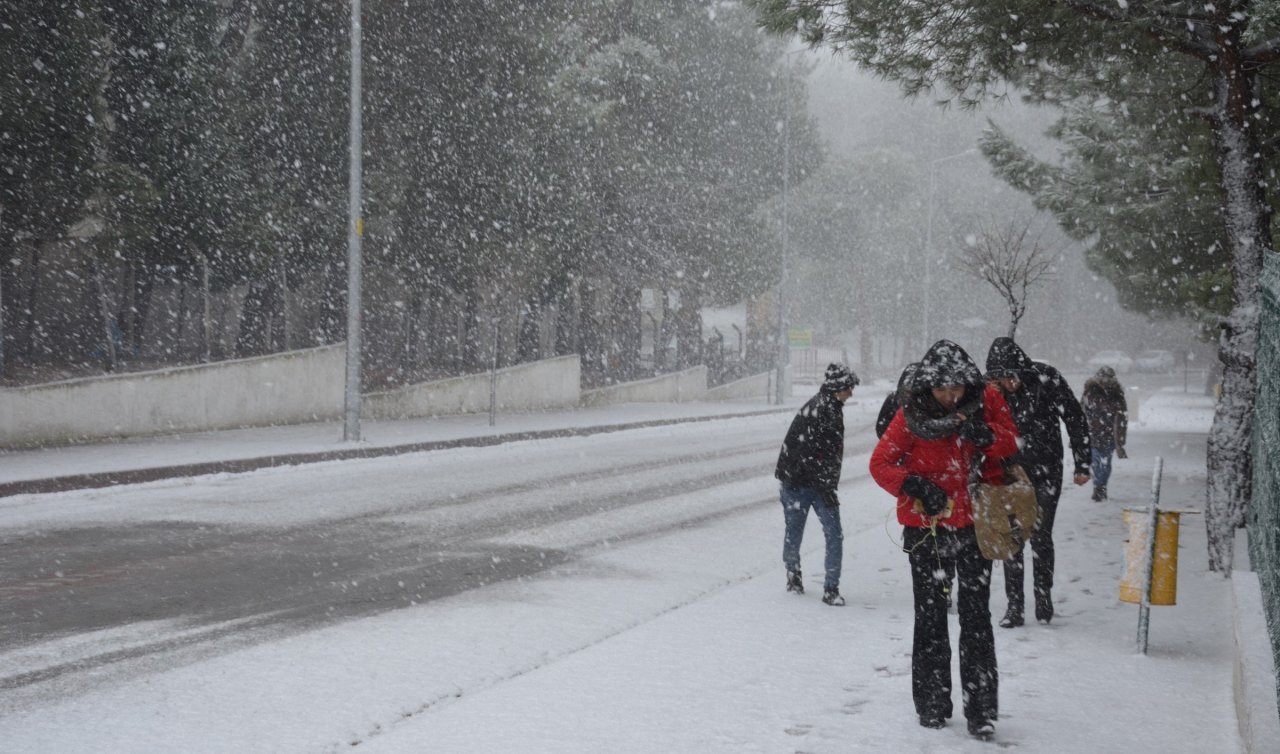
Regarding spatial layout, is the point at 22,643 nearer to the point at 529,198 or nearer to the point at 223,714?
the point at 223,714

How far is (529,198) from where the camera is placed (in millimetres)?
26203

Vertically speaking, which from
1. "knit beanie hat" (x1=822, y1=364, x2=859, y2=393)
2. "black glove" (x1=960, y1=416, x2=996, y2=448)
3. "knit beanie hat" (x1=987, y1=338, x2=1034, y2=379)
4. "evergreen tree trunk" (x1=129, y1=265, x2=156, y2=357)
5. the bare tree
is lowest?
"black glove" (x1=960, y1=416, x2=996, y2=448)

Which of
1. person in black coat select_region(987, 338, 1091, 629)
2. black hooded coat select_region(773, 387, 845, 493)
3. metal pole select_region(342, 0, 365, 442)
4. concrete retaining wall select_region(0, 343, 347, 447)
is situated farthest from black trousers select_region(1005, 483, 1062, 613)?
concrete retaining wall select_region(0, 343, 347, 447)

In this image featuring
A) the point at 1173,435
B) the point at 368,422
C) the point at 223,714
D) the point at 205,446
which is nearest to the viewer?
the point at 223,714

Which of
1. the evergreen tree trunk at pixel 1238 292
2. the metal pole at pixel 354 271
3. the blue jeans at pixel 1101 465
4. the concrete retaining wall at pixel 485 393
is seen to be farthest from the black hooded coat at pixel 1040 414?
the concrete retaining wall at pixel 485 393

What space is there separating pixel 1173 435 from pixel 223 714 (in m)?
25.0

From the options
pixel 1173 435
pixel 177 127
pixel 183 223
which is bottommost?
pixel 1173 435

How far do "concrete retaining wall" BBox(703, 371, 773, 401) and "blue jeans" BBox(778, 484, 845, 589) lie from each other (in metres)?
28.8

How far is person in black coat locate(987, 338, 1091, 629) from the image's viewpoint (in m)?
7.21

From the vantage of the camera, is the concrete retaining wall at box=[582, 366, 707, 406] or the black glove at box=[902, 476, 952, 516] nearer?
the black glove at box=[902, 476, 952, 516]

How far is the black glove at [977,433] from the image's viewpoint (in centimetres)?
517

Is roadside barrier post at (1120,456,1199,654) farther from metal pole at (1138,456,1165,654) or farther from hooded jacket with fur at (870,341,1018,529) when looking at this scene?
hooded jacket with fur at (870,341,1018,529)

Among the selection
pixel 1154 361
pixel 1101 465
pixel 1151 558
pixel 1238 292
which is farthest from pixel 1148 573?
pixel 1154 361

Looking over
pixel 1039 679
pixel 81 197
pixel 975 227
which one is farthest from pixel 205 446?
pixel 975 227
